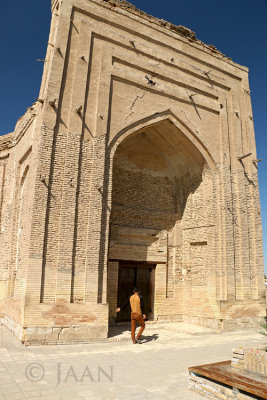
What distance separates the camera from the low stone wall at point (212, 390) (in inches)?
150

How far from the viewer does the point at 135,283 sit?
10938mm

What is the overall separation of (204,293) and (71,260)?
16.8ft

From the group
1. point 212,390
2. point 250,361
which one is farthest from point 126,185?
point 212,390

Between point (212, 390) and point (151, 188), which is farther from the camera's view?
point (151, 188)

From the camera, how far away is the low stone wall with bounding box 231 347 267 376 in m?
4.09

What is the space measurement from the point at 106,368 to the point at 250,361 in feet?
7.86

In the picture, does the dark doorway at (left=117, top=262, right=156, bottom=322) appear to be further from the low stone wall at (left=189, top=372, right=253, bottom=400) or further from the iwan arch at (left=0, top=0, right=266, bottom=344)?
the low stone wall at (left=189, top=372, right=253, bottom=400)

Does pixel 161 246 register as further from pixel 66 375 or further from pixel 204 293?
pixel 66 375

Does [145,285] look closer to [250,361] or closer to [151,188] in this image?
[151,188]

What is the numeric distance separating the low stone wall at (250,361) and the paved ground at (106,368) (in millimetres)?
685

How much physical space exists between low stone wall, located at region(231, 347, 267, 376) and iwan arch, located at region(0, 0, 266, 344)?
13.5ft

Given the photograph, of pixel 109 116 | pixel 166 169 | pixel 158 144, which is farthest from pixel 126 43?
pixel 166 169

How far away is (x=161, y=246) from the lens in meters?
11.5

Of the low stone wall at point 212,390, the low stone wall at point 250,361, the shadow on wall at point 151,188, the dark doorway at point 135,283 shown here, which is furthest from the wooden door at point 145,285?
the low stone wall at point 250,361
